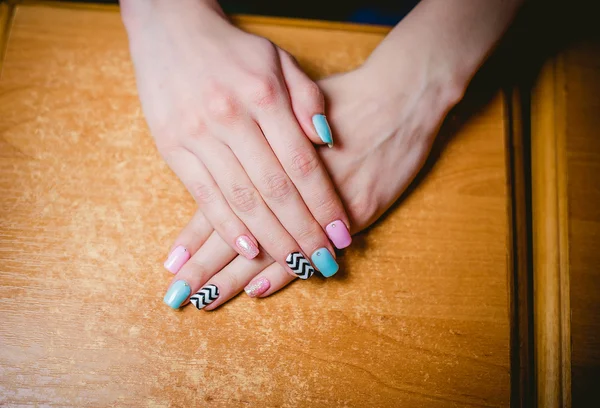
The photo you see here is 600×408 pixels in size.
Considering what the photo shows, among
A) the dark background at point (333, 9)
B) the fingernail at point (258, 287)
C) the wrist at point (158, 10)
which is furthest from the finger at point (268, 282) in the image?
the dark background at point (333, 9)

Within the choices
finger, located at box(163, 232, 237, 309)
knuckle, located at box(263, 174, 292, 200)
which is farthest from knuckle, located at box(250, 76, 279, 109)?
finger, located at box(163, 232, 237, 309)

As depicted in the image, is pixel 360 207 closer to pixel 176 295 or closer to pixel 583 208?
pixel 176 295

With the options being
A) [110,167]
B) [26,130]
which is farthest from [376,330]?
[26,130]

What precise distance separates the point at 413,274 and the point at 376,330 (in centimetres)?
11

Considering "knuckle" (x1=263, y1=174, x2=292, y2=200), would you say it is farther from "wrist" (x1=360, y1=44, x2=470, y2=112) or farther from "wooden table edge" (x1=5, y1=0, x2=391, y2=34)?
"wooden table edge" (x1=5, y1=0, x2=391, y2=34)

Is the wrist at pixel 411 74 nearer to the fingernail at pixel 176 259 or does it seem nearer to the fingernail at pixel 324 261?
the fingernail at pixel 324 261

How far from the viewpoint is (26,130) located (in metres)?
0.68

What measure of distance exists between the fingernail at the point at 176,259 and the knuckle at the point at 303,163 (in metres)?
0.22

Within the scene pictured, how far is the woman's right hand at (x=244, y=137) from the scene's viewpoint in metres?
0.59

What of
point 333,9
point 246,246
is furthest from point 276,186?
point 333,9

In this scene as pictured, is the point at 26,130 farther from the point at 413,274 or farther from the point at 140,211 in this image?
the point at 413,274

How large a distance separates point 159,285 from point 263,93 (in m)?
0.34

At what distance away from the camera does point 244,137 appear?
0.59 meters

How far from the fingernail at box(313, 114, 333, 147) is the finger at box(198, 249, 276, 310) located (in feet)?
0.68
